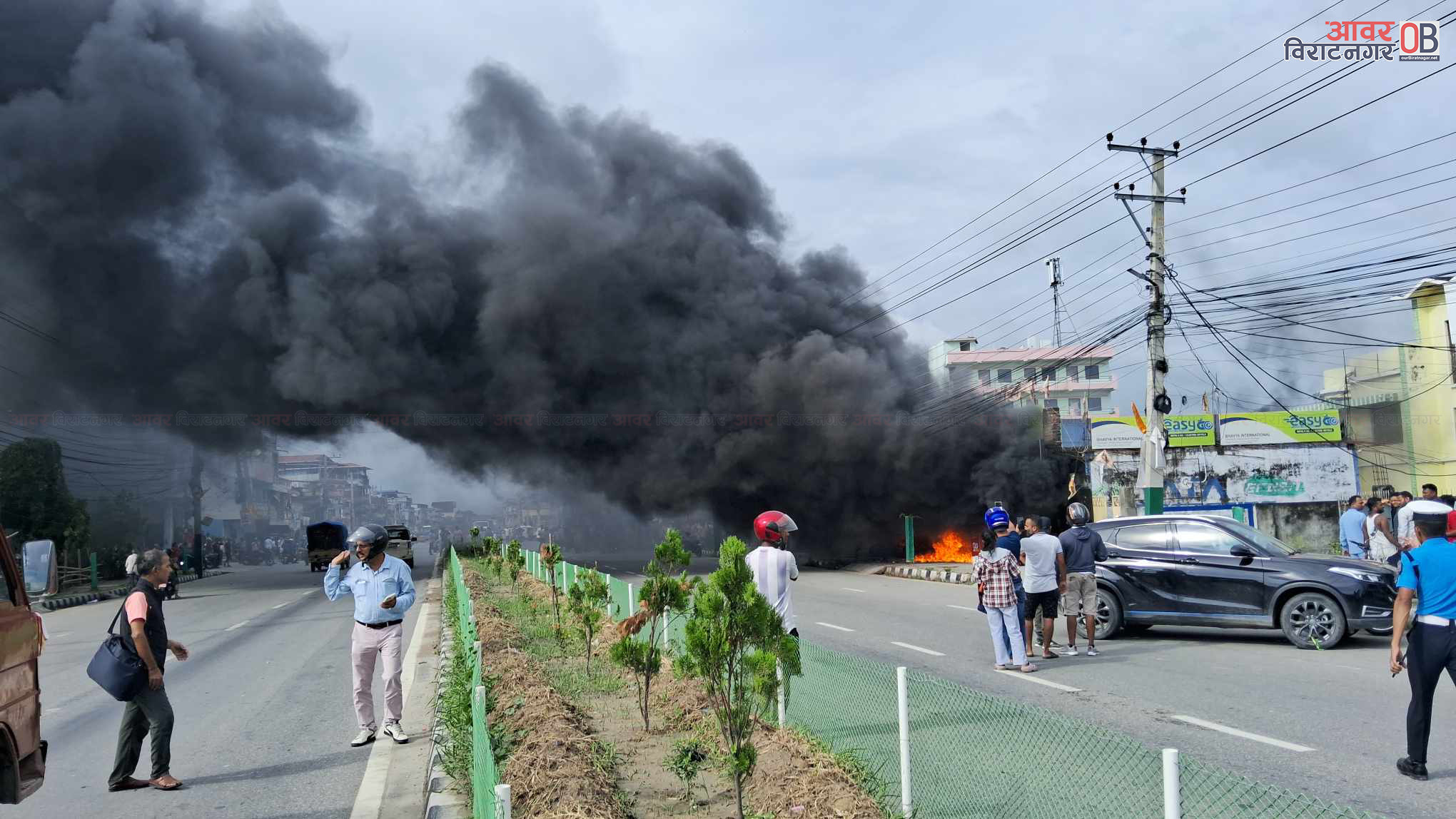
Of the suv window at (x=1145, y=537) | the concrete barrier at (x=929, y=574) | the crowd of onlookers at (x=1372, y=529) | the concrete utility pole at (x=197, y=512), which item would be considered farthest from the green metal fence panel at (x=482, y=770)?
the concrete utility pole at (x=197, y=512)

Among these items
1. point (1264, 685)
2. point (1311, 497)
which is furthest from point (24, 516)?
point (1311, 497)

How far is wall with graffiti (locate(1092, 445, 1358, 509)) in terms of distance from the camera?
26.2m

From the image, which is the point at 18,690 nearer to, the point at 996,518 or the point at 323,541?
the point at 996,518

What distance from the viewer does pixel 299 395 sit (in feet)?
99.0

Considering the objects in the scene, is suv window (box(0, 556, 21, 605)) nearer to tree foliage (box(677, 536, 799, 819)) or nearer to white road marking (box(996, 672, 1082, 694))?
tree foliage (box(677, 536, 799, 819))

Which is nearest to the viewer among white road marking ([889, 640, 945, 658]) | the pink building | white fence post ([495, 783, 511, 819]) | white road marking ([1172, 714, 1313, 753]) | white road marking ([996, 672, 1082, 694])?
white fence post ([495, 783, 511, 819])

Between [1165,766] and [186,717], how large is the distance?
25.1ft

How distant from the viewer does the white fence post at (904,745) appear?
4.26 m

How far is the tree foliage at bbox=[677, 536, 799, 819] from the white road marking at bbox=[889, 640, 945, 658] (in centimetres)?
549

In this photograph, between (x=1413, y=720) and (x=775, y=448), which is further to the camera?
(x=775, y=448)

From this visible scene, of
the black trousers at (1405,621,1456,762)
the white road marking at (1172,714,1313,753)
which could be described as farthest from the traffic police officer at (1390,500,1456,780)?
the white road marking at (1172,714,1313,753)

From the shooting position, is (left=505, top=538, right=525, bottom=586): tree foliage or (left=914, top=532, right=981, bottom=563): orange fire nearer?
(left=505, top=538, right=525, bottom=586): tree foliage

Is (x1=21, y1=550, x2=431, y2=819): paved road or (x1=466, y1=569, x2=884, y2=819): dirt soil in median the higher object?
(x1=466, y1=569, x2=884, y2=819): dirt soil in median

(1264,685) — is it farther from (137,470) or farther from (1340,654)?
(137,470)
